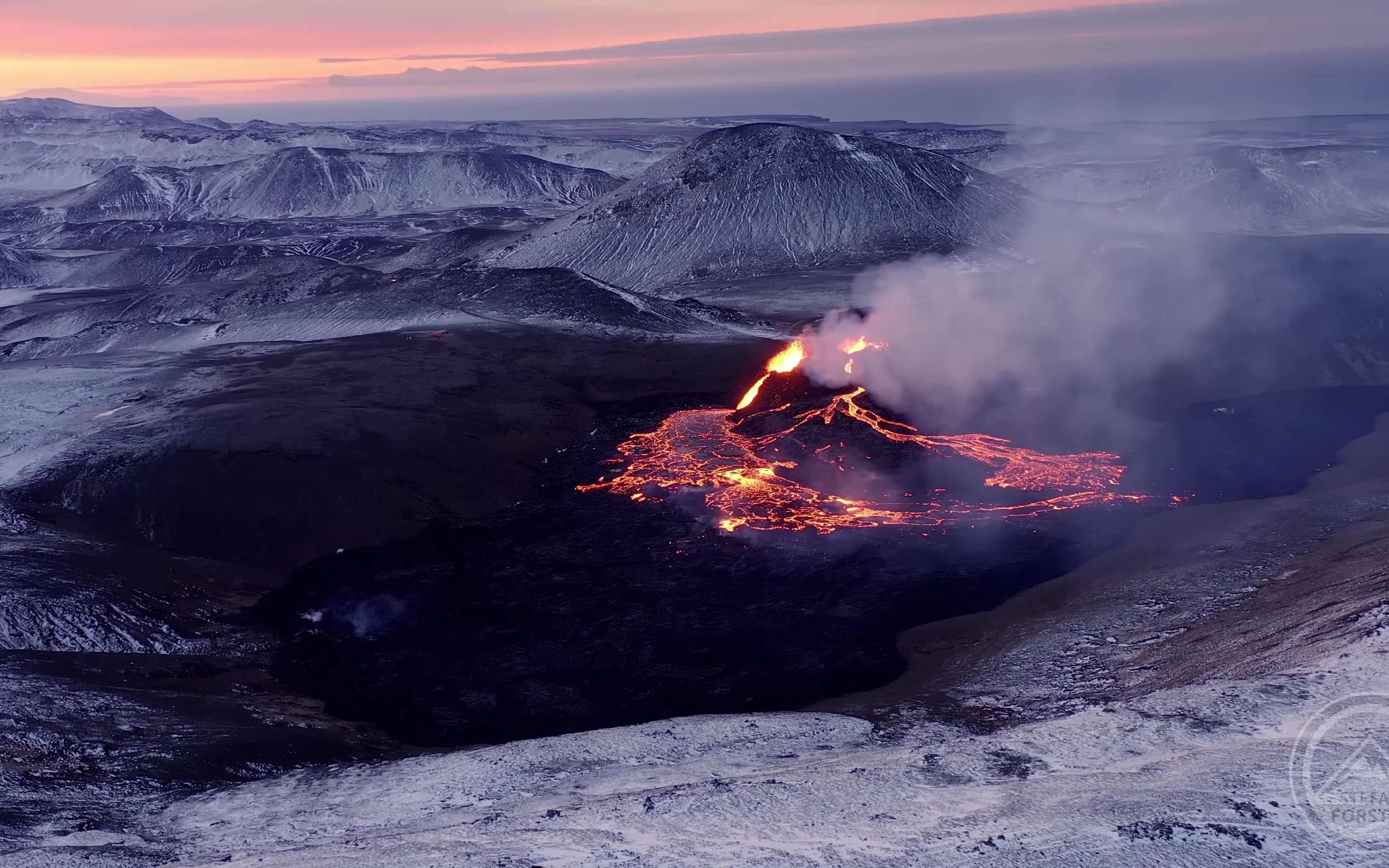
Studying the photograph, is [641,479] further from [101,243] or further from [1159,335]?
[101,243]

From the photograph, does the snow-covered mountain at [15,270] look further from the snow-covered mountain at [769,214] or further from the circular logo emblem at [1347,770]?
the circular logo emblem at [1347,770]

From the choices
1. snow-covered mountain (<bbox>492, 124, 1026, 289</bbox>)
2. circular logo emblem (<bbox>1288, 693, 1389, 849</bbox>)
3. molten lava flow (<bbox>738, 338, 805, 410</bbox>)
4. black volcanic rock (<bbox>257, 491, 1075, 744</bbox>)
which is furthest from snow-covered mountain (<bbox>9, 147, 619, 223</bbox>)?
circular logo emblem (<bbox>1288, 693, 1389, 849</bbox>)

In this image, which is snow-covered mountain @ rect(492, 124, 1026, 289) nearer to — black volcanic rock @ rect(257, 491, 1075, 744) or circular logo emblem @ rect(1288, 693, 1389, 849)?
black volcanic rock @ rect(257, 491, 1075, 744)

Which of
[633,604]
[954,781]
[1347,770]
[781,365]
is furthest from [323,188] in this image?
[1347,770]

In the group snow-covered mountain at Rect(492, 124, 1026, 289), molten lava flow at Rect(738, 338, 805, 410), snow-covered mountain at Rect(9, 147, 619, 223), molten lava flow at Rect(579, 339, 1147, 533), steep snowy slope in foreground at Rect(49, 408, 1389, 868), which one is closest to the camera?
steep snowy slope in foreground at Rect(49, 408, 1389, 868)

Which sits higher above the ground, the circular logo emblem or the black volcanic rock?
the circular logo emblem

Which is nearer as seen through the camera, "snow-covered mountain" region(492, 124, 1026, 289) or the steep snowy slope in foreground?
the steep snowy slope in foreground

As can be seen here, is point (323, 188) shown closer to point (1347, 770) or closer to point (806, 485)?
point (806, 485)

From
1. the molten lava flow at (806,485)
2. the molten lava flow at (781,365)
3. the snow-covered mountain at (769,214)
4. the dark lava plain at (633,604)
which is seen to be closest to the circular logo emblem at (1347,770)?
the dark lava plain at (633,604)
